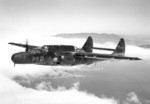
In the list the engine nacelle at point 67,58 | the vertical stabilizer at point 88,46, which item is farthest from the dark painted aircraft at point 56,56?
the vertical stabilizer at point 88,46

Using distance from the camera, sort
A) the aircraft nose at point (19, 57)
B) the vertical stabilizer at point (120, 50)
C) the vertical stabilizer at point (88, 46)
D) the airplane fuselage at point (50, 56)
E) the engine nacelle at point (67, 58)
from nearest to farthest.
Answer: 1. the aircraft nose at point (19, 57)
2. the airplane fuselage at point (50, 56)
3. the engine nacelle at point (67, 58)
4. the vertical stabilizer at point (120, 50)
5. the vertical stabilizer at point (88, 46)

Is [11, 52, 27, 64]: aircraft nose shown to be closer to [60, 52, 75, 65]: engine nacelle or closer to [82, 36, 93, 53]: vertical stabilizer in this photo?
[60, 52, 75, 65]: engine nacelle

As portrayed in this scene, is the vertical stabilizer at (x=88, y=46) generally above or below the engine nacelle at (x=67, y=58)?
above

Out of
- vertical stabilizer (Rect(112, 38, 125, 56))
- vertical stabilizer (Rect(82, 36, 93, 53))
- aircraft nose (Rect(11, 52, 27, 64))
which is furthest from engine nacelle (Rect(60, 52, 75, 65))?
vertical stabilizer (Rect(112, 38, 125, 56))

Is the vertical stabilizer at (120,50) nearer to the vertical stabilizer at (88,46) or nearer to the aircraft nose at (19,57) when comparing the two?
the vertical stabilizer at (88,46)

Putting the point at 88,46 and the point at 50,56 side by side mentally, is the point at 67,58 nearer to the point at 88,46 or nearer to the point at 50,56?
the point at 50,56

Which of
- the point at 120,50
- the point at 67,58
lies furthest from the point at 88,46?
the point at 67,58

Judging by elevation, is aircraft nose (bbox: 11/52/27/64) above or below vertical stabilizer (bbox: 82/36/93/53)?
below

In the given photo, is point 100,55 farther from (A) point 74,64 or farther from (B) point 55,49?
(B) point 55,49

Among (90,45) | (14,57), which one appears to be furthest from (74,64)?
(90,45)

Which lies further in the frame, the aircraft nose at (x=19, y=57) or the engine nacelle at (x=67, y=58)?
the engine nacelle at (x=67, y=58)
